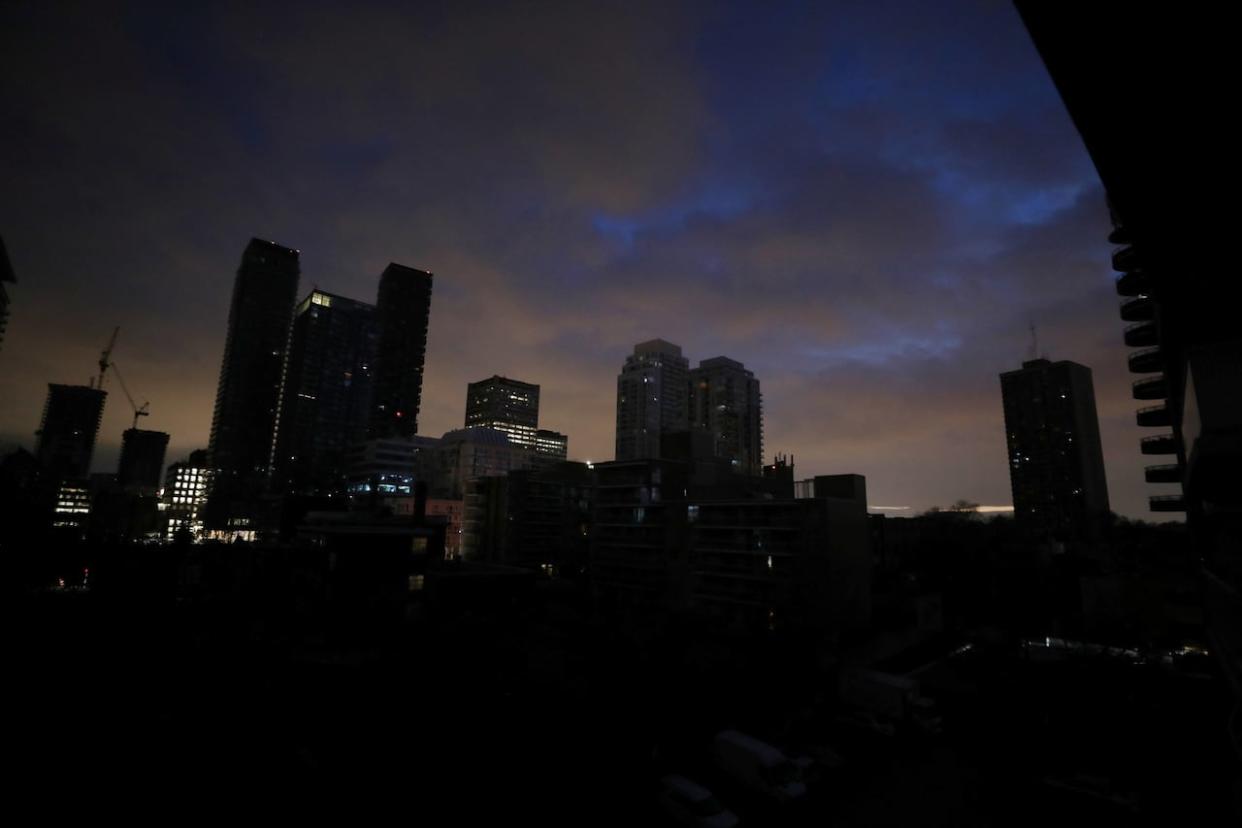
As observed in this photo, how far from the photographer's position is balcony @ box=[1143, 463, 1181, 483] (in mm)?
42906

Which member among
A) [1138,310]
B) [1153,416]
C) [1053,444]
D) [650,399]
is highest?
[650,399]

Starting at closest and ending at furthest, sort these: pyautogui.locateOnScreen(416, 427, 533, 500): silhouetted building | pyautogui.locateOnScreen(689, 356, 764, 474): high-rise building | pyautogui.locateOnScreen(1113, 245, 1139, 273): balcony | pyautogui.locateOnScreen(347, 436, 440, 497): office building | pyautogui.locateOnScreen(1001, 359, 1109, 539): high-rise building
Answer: pyautogui.locateOnScreen(1113, 245, 1139, 273): balcony
pyautogui.locateOnScreen(1001, 359, 1109, 539): high-rise building
pyautogui.locateOnScreen(416, 427, 533, 500): silhouetted building
pyautogui.locateOnScreen(347, 436, 440, 497): office building
pyautogui.locateOnScreen(689, 356, 764, 474): high-rise building

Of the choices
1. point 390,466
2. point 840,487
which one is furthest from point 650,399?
point 840,487

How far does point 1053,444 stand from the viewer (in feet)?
412

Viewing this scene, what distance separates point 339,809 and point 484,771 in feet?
15.1

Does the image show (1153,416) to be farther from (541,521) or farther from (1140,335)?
(541,521)

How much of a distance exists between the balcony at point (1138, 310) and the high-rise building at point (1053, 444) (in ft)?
298

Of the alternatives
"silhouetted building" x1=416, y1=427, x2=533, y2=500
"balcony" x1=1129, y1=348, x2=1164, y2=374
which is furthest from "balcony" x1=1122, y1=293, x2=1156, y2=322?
"silhouetted building" x1=416, y1=427, x2=533, y2=500

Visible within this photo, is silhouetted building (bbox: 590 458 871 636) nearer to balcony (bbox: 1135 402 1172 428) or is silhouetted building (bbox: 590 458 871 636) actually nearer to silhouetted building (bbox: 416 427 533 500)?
balcony (bbox: 1135 402 1172 428)

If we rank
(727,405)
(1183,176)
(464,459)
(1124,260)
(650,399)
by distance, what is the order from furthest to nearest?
(727,405) < (650,399) < (464,459) < (1124,260) < (1183,176)

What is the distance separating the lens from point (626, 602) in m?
51.4

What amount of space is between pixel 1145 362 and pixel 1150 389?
2210 millimetres

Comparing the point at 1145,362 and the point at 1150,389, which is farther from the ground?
the point at 1145,362

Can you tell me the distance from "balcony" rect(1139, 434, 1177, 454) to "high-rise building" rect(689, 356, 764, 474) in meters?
126
